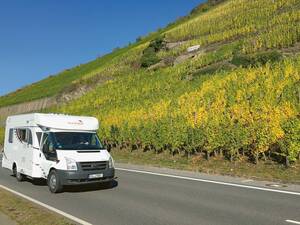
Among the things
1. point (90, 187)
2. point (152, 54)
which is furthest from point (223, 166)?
point (152, 54)

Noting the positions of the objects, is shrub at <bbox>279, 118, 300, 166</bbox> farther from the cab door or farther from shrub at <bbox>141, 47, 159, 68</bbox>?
shrub at <bbox>141, 47, 159, 68</bbox>

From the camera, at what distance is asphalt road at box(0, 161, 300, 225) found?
9.42 m

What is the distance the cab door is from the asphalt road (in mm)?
758

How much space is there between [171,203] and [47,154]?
16.5 feet

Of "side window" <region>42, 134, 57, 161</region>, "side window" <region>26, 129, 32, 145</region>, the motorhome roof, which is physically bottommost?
"side window" <region>42, 134, 57, 161</region>

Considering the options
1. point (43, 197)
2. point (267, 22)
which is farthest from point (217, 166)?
point (267, 22)

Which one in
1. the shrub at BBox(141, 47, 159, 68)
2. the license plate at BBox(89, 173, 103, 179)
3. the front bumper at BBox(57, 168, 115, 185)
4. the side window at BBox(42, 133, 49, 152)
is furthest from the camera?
the shrub at BBox(141, 47, 159, 68)

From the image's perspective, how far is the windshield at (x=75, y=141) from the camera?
14242mm

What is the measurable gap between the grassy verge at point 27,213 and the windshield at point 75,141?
253 cm

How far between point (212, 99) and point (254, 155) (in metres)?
8.57

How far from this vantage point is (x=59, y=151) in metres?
13.8

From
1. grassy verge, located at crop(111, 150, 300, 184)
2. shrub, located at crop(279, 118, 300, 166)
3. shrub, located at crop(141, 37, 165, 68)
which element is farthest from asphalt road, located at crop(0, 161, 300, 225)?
shrub, located at crop(141, 37, 165, 68)

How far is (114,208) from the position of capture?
→ 35.9 feet

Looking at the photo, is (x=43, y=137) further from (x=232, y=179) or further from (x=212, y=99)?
(x=212, y=99)
